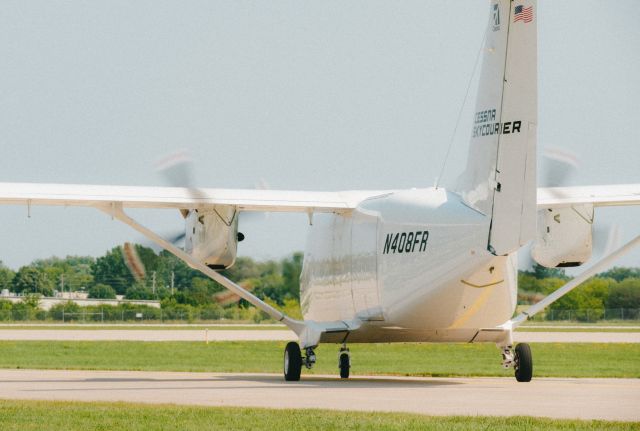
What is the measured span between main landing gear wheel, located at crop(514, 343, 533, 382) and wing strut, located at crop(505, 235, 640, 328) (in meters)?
0.52

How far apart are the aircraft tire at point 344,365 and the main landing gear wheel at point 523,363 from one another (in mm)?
4677

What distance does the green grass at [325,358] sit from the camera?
3622 centimetres

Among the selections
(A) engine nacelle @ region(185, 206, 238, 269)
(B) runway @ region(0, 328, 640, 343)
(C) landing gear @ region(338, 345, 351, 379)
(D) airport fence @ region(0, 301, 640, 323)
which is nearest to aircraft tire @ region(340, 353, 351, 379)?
(C) landing gear @ region(338, 345, 351, 379)

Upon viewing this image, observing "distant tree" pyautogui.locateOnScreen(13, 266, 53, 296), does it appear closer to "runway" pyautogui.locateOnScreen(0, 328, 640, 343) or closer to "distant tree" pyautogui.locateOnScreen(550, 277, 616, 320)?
"runway" pyautogui.locateOnScreen(0, 328, 640, 343)

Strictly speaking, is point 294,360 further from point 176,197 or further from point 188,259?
point 176,197

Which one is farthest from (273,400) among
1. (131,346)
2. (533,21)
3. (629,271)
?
(629,271)

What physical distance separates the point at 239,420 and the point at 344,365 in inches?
492

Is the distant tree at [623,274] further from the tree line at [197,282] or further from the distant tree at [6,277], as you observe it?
the distant tree at [6,277]

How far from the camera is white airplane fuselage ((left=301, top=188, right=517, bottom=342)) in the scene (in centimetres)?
2264

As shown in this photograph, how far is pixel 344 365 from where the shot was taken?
96.7 ft

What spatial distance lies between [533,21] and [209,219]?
9.75 m

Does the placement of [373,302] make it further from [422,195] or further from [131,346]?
[131,346]

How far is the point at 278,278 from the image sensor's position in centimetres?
4319

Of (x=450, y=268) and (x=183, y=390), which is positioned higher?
(x=450, y=268)
